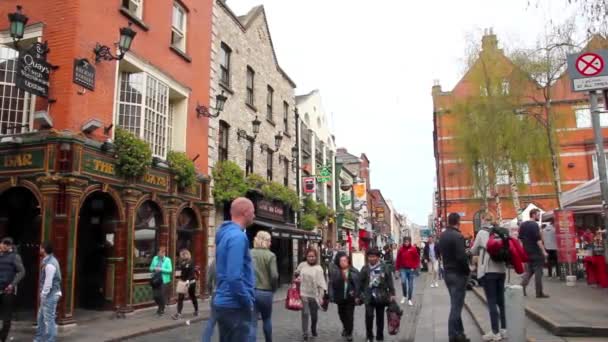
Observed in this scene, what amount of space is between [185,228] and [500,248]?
36.3 feet

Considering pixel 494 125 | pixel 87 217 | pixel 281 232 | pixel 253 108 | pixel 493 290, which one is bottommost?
pixel 493 290

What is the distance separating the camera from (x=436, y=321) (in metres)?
10.3

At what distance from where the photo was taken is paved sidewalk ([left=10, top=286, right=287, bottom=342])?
9672 millimetres

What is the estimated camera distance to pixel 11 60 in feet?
39.1

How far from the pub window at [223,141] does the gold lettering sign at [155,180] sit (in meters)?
4.09

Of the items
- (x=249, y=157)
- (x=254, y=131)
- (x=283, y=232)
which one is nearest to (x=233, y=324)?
(x=283, y=232)

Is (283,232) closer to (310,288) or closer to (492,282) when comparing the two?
(310,288)

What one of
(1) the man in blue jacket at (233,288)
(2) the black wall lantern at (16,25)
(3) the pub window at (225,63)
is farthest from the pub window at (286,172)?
(1) the man in blue jacket at (233,288)

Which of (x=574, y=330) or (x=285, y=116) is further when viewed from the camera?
(x=285, y=116)

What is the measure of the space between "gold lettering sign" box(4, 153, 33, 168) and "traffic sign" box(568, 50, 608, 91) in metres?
10.7

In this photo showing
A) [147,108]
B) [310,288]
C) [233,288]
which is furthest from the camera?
[147,108]

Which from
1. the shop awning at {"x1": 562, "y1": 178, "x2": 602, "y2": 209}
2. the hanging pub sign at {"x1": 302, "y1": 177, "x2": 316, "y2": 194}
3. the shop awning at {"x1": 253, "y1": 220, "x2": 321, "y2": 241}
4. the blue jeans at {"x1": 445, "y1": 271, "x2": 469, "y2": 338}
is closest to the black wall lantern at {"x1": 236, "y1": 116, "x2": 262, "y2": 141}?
the shop awning at {"x1": 253, "y1": 220, "x2": 321, "y2": 241}

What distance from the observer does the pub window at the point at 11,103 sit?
11.5 metres

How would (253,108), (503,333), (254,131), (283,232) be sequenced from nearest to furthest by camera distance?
1. (503,333)
2. (283,232)
3. (254,131)
4. (253,108)
